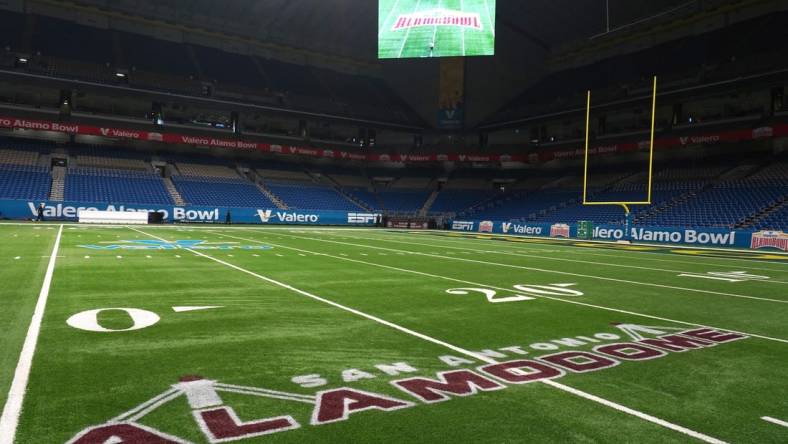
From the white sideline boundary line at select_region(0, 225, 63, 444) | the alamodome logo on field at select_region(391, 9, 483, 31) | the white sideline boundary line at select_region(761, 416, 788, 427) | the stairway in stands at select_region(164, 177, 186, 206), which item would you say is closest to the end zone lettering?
the white sideline boundary line at select_region(0, 225, 63, 444)

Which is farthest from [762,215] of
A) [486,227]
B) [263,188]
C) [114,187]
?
[114,187]

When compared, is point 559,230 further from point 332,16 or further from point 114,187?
point 114,187

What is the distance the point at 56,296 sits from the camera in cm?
724

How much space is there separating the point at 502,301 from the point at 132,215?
1246 inches

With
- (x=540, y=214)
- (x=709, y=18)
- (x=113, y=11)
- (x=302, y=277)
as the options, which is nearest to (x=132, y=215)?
(x=113, y=11)

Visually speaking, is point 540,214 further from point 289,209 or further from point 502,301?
point 502,301

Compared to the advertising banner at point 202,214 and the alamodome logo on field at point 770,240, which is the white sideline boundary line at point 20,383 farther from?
the advertising banner at point 202,214

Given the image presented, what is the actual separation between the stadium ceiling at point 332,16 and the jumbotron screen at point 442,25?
33.3 ft

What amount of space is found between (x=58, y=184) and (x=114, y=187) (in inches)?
140

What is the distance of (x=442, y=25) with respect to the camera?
33.5 metres

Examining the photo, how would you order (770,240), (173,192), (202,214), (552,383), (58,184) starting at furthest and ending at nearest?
1. (173,192)
2. (202,214)
3. (58,184)
4. (770,240)
5. (552,383)

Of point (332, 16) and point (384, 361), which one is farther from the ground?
point (332, 16)

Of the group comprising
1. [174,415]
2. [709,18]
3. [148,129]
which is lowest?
[174,415]

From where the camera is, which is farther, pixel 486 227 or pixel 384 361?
pixel 486 227
